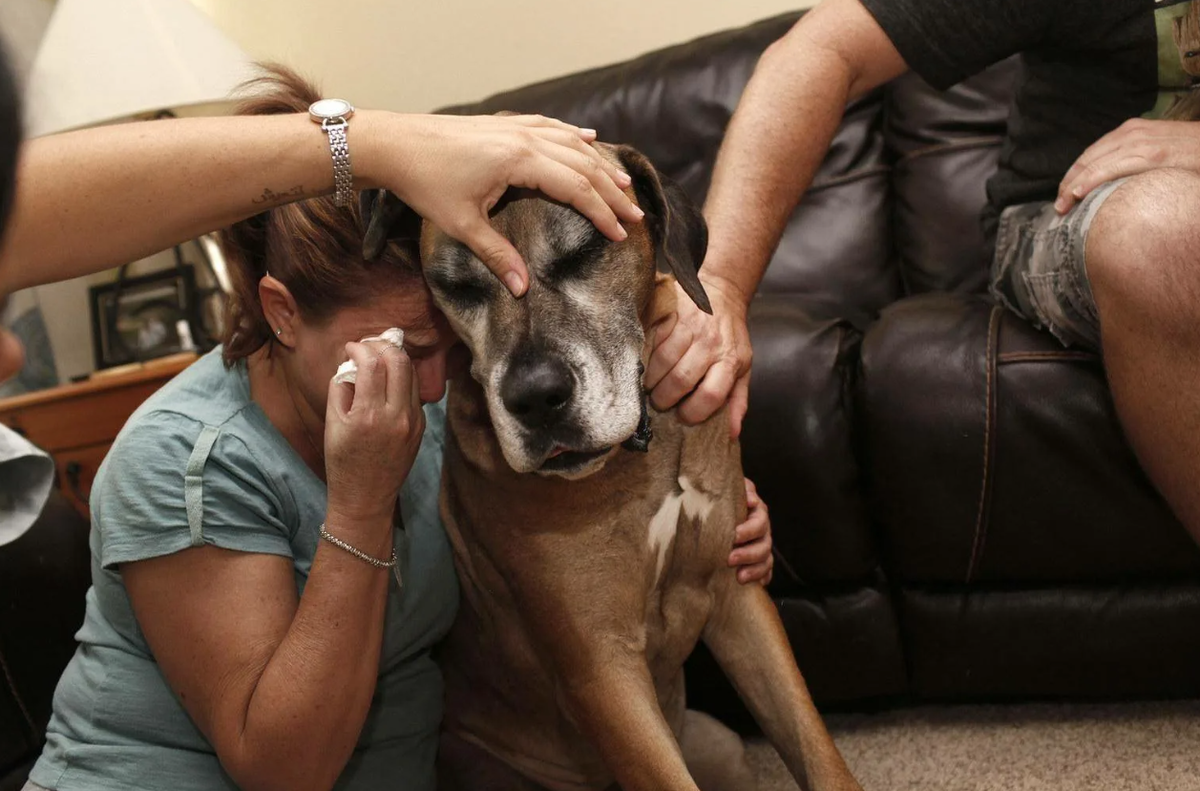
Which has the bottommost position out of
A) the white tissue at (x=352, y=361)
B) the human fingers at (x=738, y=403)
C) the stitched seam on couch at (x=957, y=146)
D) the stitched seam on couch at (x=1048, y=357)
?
the stitched seam on couch at (x=957, y=146)

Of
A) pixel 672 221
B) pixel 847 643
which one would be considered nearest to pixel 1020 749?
pixel 847 643

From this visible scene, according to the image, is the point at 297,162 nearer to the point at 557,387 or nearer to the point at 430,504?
the point at 557,387

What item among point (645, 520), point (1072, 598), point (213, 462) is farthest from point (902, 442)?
point (213, 462)

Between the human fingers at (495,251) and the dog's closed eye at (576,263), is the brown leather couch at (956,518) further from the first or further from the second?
the human fingers at (495,251)

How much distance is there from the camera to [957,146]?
107 inches

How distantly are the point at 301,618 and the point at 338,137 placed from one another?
57 cm

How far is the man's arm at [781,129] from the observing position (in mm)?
1959

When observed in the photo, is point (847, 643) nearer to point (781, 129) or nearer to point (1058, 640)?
point (1058, 640)

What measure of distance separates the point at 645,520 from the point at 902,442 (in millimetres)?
529

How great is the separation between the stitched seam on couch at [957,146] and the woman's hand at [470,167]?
1653mm

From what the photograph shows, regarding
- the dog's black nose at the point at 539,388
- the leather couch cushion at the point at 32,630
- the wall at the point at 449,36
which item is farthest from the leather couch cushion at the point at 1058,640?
the wall at the point at 449,36

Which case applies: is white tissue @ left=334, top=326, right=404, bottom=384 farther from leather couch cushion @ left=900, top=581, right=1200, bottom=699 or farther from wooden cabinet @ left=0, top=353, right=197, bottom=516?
wooden cabinet @ left=0, top=353, right=197, bottom=516

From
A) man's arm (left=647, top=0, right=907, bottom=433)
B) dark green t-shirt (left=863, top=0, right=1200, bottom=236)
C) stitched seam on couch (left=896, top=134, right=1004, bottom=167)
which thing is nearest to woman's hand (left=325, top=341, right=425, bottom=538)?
man's arm (left=647, top=0, right=907, bottom=433)

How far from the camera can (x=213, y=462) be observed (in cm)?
144
